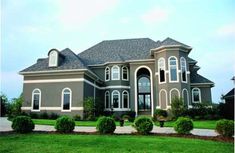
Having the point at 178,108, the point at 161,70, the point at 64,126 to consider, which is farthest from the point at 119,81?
the point at 64,126

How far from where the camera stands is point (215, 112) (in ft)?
80.8

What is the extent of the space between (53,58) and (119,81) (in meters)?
8.59

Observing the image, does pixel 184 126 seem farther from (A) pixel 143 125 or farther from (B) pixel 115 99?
(B) pixel 115 99

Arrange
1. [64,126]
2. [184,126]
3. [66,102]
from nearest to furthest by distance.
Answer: [184,126], [64,126], [66,102]

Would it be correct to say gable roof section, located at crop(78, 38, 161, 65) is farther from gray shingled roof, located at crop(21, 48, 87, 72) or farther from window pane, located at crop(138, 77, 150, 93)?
gray shingled roof, located at crop(21, 48, 87, 72)

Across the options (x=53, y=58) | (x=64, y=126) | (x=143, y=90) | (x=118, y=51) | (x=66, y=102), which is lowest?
(x=64, y=126)

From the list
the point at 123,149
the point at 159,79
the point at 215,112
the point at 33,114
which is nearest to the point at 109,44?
the point at 159,79

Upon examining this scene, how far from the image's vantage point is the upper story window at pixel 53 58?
26.3m

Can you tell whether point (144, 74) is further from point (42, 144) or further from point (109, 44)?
point (42, 144)

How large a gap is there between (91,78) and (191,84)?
12342 millimetres

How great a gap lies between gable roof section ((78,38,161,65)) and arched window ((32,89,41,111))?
Answer: 8342mm

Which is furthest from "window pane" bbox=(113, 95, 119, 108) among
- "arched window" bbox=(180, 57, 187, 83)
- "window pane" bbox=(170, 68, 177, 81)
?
"arched window" bbox=(180, 57, 187, 83)

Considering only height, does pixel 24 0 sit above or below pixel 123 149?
above

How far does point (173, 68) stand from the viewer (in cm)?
2572
